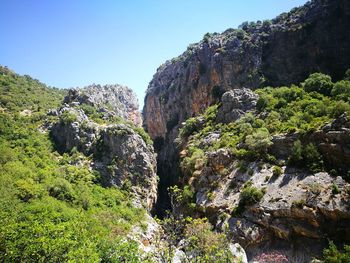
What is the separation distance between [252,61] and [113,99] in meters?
66.8

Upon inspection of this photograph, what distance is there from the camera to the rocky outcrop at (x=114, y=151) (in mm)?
68250

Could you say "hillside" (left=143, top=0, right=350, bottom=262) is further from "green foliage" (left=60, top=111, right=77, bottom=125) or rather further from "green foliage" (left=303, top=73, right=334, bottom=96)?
"green foliage" (left=60, top=111, right=77, bottom=125)

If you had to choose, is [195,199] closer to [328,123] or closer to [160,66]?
[328,123]

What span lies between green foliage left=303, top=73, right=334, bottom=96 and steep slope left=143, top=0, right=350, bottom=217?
359 inches

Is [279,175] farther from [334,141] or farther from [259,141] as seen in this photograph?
[334,141]

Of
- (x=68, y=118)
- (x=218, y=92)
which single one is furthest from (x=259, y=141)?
(x=68, y=118)

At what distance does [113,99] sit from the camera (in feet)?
429

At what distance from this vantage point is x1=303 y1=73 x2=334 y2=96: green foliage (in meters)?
Answer: 64.0

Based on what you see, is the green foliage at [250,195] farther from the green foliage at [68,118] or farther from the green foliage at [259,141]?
the green foliage at [68,118]

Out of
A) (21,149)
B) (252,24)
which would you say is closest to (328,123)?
(21,149)

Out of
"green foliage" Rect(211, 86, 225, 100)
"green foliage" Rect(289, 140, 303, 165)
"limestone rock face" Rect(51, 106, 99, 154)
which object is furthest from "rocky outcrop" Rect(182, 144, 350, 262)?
"green foliage" Rect(211, 86, 225, 100)

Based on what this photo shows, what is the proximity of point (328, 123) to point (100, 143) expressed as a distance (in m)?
50.2

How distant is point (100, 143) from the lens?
239 ft

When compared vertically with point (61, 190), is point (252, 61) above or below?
above
